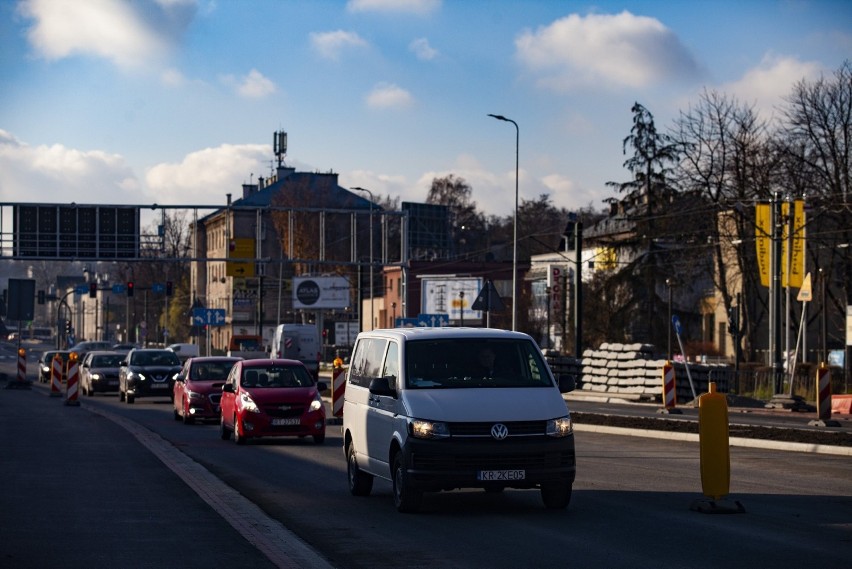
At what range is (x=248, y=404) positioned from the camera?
23016 millimetres

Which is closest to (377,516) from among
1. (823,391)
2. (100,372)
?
(823,391)

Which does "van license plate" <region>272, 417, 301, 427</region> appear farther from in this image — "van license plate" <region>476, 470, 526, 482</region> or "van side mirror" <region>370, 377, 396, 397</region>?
"van license plate" <region>476, 470, 526, 482</region>

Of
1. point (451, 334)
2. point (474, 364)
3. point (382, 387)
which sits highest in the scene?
point (451, 334)

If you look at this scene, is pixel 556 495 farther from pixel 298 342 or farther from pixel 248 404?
pixel 298 342

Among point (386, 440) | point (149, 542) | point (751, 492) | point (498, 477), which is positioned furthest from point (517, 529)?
point (751, 492)

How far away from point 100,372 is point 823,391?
28.6 meters

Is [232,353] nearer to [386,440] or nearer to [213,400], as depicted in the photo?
[213,400]

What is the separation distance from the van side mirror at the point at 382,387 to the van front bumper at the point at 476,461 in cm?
93

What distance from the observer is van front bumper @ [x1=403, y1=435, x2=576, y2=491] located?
1232cm

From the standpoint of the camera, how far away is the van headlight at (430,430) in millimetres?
12398

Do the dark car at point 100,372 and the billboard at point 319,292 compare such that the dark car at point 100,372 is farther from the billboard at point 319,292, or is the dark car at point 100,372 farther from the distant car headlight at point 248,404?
the billboard at point 319,292

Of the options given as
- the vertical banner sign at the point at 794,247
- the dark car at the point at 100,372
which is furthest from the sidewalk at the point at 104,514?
the vertical banner sign at the point at 794,247

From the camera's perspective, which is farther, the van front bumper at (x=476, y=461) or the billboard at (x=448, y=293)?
the billboard at (x=448, y=293)

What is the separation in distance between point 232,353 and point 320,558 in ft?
226
